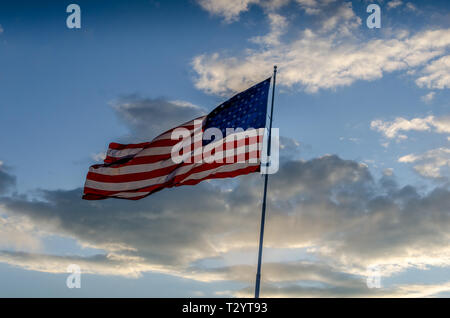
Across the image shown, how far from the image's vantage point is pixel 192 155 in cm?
2436

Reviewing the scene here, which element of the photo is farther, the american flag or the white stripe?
the white stripe

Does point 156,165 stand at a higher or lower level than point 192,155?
lower

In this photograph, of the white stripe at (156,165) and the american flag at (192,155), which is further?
the white stripe at (156,165)

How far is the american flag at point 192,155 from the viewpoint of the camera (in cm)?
2316

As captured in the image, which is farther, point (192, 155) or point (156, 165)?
point (156, 165)

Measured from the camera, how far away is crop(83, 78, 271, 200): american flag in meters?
23.2

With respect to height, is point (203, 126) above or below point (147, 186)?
above
